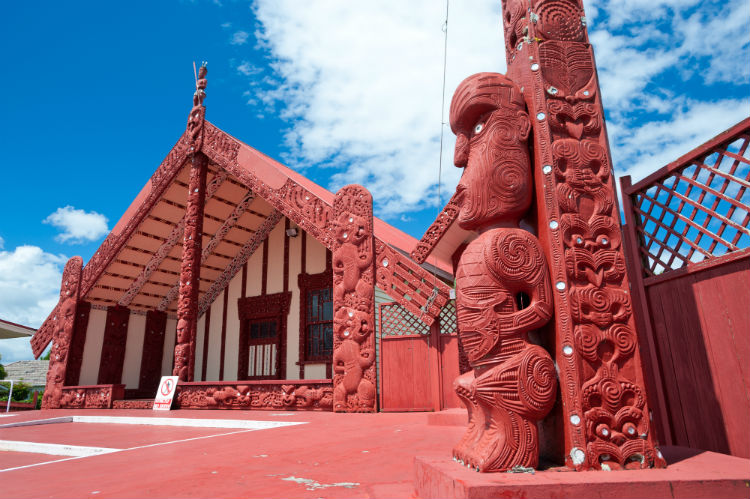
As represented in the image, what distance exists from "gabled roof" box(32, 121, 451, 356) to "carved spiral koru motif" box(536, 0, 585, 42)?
18.5ft

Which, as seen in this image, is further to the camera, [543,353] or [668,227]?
[668,227]

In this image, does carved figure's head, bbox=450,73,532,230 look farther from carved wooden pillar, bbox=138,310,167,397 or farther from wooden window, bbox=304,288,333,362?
carved wooden pillar, bbox=138,310,167,397

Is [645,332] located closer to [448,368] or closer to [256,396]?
[448,368]

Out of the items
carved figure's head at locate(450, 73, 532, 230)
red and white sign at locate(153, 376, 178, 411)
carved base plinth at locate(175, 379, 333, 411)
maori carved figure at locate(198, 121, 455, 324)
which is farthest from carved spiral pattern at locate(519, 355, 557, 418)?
red and white sign at locate(153, 376, 178, 411)

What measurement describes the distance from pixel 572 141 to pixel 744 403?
1646 millimetres

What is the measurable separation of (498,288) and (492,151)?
0.70 meters

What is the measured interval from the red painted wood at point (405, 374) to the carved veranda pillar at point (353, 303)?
268 mm

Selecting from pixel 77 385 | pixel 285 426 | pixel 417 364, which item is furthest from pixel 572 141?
pixel 77 385

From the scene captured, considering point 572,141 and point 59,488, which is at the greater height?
point 572,141

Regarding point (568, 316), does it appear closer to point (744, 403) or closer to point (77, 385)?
point (744, 403)

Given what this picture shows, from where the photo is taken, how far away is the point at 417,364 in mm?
6910

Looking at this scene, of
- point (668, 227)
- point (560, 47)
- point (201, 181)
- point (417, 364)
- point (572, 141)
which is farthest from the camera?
point (201, 181)

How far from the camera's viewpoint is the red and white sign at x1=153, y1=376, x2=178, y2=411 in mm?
8344

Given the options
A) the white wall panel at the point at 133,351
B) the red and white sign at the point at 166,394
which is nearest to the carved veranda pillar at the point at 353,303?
the red and white sign at the point at 166,394
